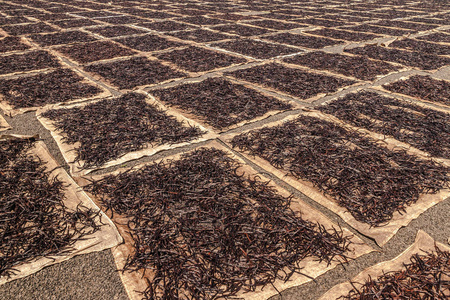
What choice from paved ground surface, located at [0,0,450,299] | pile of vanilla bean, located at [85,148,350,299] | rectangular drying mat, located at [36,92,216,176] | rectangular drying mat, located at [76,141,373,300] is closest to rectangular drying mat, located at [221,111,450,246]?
paved ground surface, located at [0,0,450,299]

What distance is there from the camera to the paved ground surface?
2.83 meters

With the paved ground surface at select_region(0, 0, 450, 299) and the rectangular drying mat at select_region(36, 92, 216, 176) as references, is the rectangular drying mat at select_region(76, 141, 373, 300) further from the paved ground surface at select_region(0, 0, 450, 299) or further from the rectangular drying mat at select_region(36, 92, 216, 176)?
the rectangular drying mat at select_region(36, 92, 216, 176)

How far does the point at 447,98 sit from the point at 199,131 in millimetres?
5511

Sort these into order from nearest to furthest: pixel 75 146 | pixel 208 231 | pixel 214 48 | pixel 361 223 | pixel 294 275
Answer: pixel 294 275 < pixel 208 231 < pixel 361 223 < pixel 75 146 < pixel 214 48

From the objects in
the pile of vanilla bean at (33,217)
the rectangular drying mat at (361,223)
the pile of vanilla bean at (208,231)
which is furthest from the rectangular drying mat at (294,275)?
the pile of vanilla bean at (33,217)

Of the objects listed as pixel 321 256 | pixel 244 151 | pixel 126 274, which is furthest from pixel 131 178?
pixel 321 256

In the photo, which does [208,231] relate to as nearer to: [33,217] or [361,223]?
[361,223]

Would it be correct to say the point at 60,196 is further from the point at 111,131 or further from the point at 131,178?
the point at 111,131

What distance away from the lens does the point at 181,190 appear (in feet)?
12.2

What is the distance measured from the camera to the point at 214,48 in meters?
10.1

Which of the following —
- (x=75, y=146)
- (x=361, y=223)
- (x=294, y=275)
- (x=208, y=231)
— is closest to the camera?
(x=294, y=275)

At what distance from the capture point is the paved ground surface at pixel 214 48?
2832mm

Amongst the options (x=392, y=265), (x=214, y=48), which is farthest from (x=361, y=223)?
(x=214, y=48)

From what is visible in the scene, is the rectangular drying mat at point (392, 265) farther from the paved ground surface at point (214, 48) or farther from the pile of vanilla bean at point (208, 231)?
the pile of vanilla bean at point (208, 231)
